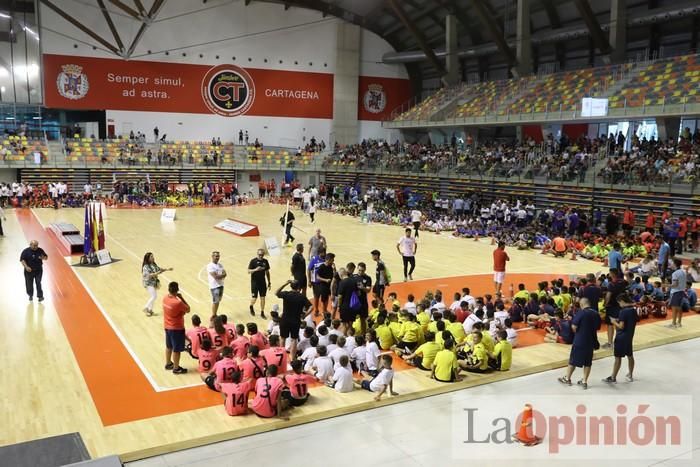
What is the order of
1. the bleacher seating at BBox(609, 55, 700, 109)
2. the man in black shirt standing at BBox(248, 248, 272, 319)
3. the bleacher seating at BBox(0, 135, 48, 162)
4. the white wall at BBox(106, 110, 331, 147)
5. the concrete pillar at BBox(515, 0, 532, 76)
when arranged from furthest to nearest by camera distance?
1. the white wall at BBox(106, 110, 331, 147)
2. the bleacher seating at BBox(0, 135, 48, 162)
3. the concrete pillar at BBox(515, 0, 532, 76)
4. the bleacher seating at BBox(609, 55, 700, 109)
5. the man in black shirt standing at BBox(248, 248, 272, 319)

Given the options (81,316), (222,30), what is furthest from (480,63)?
(81,316)

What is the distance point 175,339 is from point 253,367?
5.89ft

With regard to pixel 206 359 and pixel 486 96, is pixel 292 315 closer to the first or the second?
pixel 206 359

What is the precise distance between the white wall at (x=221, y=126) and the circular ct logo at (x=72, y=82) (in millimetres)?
2171

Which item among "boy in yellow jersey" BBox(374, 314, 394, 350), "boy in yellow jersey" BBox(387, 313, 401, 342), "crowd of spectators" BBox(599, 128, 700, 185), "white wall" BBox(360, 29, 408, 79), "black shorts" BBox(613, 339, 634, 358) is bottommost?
"boy in yellow jersey" BBox(374, 314, 394, 350)

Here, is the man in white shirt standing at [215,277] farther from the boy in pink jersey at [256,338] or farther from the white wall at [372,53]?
the white wall at [372,53]

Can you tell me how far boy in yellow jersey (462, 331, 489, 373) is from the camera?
30.8ft

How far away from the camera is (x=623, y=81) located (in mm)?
31188

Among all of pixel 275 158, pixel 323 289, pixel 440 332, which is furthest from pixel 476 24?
pixel 440 332

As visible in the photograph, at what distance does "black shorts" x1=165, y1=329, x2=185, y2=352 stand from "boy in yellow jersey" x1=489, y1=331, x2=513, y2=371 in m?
4.84

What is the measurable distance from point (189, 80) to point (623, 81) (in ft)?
95.1

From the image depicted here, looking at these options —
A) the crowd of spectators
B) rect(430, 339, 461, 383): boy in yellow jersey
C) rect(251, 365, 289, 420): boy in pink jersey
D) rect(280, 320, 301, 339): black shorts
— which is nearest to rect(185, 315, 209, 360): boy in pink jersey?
rect(280, 320, 301, 339): black shorts

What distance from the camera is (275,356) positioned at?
28.1 ft

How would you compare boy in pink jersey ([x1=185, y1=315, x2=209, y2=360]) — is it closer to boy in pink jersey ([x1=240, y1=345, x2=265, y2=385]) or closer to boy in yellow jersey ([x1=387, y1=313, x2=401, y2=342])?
boy in pink jersey ([x1=240, y1=345, x2=265, y2=385])
